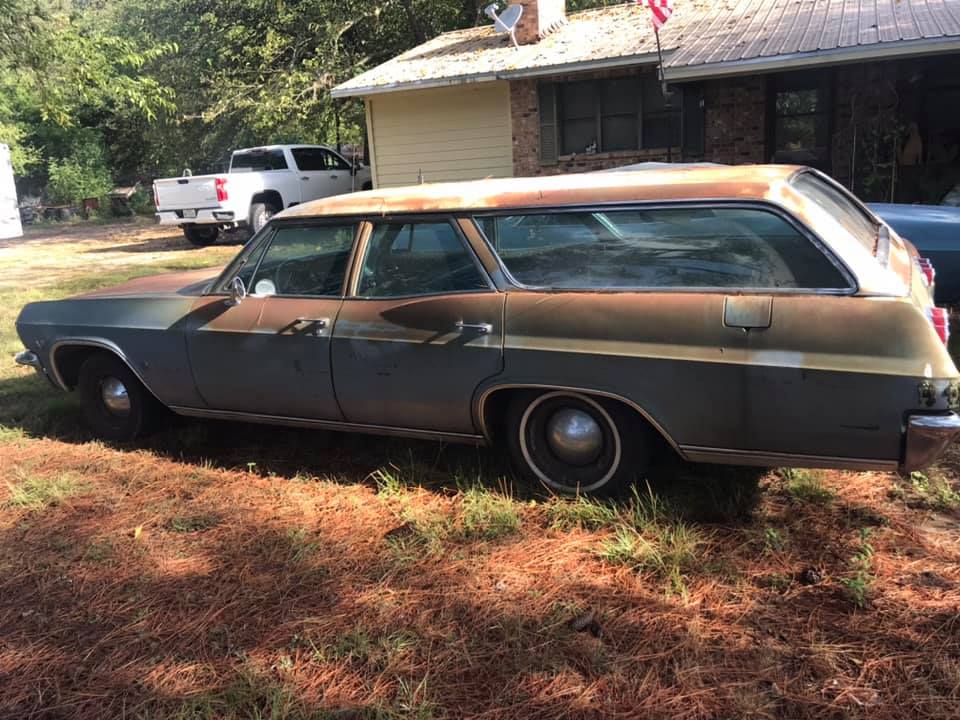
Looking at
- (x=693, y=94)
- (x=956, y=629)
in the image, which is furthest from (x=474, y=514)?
(x=693, y=94)

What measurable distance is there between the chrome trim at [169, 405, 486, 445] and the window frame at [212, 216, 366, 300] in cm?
64

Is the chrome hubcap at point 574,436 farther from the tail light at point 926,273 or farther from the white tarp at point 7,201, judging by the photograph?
the white tarp at point 7,201

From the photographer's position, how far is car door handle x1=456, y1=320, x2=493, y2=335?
11.7 ft

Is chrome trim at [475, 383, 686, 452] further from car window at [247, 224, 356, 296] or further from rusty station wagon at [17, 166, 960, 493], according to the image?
car window at [247, 224, 356, 296]

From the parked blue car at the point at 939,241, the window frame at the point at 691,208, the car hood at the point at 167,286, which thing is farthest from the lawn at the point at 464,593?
the parked blue car at the point at 939,241

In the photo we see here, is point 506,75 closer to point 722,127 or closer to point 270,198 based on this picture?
point 722,127

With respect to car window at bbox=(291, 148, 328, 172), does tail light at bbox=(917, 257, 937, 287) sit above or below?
below

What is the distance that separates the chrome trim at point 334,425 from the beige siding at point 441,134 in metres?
10.5

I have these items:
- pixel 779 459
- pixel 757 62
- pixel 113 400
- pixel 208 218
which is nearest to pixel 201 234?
pixel 208 218

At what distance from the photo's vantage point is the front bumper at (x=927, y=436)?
9.20 feet

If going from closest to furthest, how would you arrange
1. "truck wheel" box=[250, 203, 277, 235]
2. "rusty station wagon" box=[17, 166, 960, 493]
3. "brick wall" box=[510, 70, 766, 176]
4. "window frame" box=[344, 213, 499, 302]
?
"rusty station wagon" box=[17, 166, 960, 493], "window frame" box=[344, 213, 499, 302], "brick wall" box=[510, 70, 766, 176], "truck wheel" box=[250, 203, 277, 235]

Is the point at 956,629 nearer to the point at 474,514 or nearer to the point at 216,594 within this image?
the point at 474,514

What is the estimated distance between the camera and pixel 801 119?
12.1 metres

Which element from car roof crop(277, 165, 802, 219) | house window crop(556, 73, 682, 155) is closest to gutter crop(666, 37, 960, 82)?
house window crop(556, 73, 682, 155)
